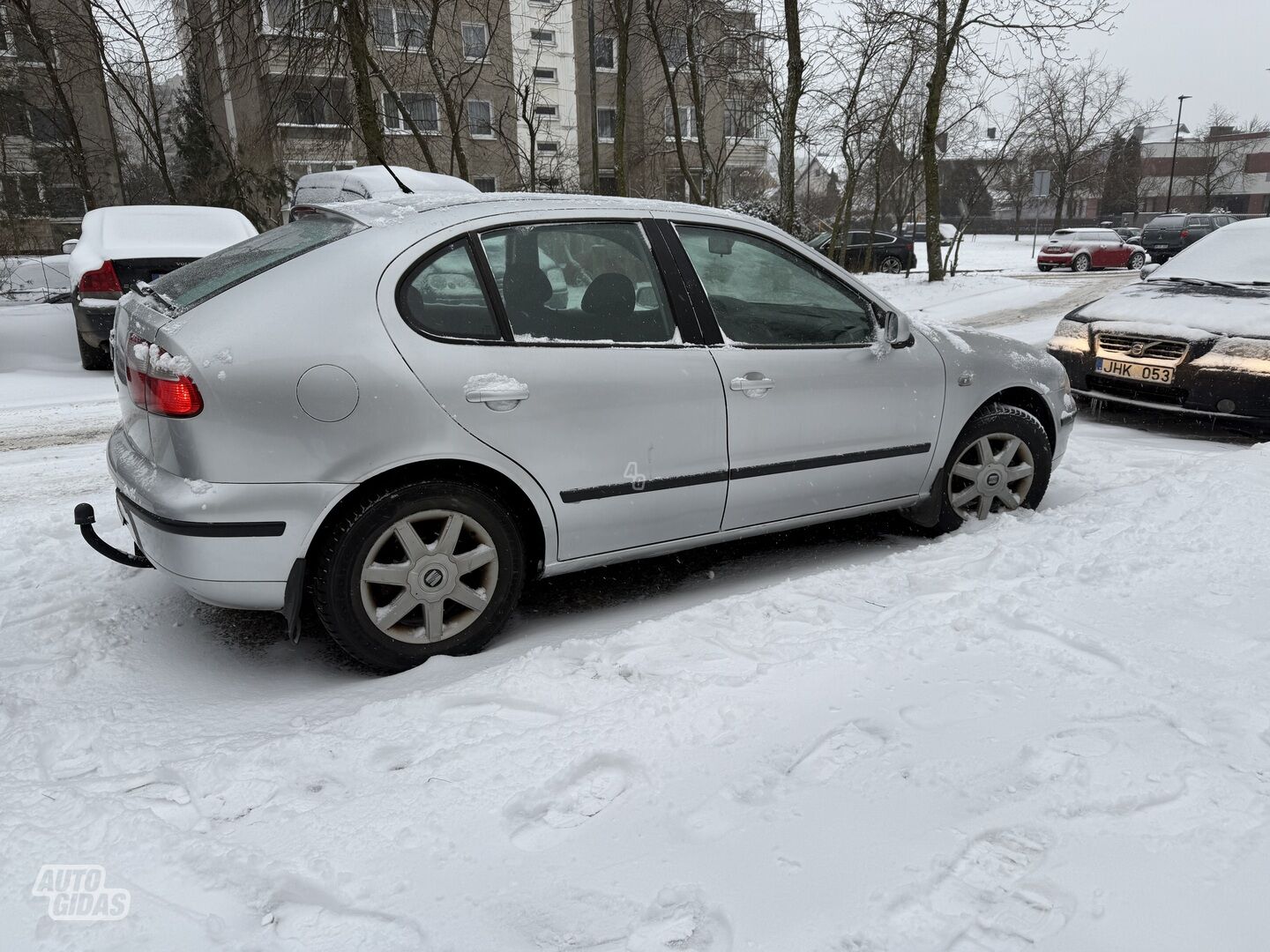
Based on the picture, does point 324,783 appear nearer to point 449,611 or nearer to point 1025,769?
point 449,611

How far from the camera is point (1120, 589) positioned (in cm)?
354

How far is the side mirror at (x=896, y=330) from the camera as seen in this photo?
416cm

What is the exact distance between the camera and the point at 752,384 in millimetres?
3736

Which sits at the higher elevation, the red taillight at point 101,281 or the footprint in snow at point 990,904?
the red taillight at point 101,281

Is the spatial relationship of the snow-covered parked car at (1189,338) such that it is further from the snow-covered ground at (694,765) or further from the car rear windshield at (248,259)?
the car rear windshield at (248,259)

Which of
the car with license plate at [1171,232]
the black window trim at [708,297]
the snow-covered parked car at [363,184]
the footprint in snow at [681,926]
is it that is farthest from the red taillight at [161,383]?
the car with license plate at [1171,232]

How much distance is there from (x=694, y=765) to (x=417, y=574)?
122cm

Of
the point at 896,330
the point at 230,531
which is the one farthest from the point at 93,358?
the point at 896,330

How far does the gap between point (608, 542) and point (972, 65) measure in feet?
66.9

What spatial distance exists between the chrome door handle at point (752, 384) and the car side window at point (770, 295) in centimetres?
16

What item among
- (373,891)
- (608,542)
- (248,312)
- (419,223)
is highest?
(419,223)

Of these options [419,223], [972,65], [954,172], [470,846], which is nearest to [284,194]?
[972,65]

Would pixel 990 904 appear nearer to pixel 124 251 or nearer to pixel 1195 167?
pixel 124 251

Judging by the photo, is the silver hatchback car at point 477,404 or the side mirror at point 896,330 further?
the side mirror at point 896,330
